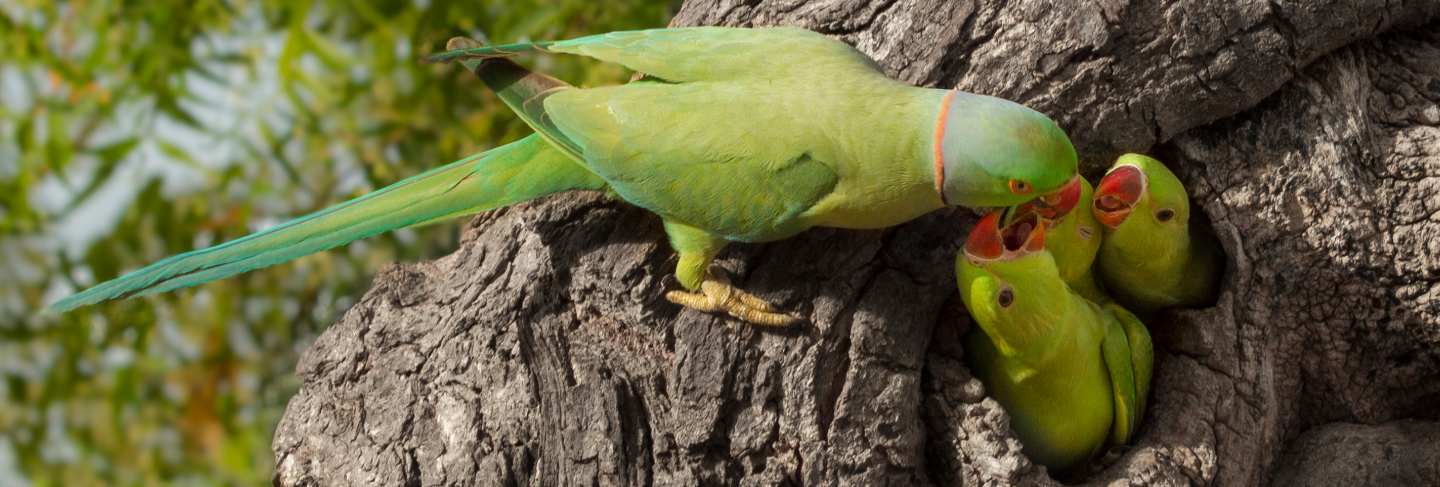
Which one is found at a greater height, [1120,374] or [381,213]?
[381,213]

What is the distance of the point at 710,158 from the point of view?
6.93 feet

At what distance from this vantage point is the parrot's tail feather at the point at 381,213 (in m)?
2.30

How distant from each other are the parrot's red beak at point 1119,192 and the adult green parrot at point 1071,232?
0.04 metres

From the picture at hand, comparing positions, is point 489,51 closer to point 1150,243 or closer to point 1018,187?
point 1018,187

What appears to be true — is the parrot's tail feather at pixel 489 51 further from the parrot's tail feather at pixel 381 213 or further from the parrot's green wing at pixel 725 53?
the parrot's tail feather at pixel 381 213

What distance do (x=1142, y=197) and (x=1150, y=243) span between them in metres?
0.11

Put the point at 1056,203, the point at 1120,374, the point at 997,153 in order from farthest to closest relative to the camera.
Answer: the point at 1120,374 < the point at 1056,203 < the point at 997,153

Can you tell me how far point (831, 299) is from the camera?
227 centimetres

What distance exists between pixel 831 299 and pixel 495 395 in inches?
25.0

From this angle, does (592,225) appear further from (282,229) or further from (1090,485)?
(1090,485)

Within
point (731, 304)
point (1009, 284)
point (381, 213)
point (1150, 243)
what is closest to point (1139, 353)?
point (1150, 243)

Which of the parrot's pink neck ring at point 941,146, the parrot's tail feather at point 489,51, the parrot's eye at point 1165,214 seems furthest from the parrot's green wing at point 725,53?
the parrot's eye at point 1165,214

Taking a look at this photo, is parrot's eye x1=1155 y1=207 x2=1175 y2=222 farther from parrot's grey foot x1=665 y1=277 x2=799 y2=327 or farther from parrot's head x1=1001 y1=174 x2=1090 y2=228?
parrot's grey foot x1=665 y1=277 x2=799 y2=327

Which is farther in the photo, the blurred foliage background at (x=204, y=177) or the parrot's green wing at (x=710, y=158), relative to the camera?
the blurred foliage background at (x=204, y=177)
